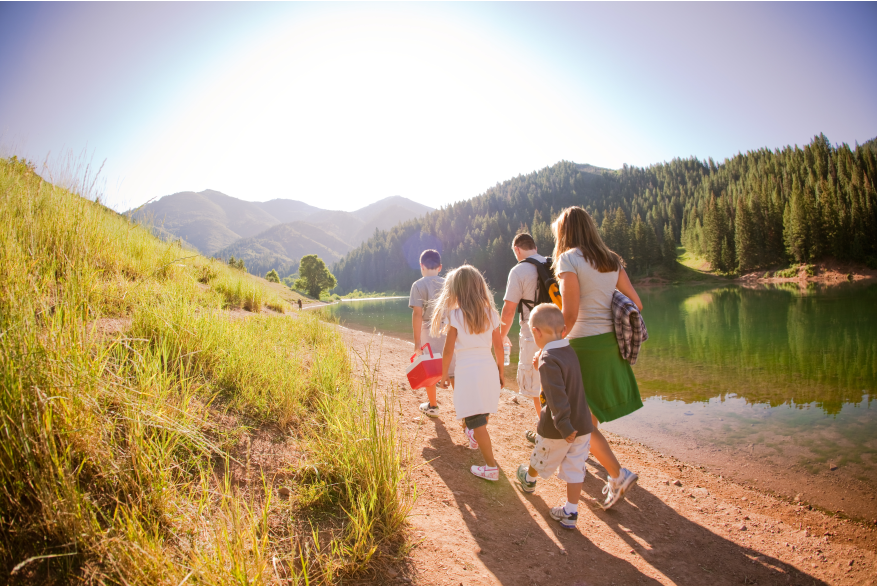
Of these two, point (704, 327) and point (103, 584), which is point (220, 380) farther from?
point (704, 327)

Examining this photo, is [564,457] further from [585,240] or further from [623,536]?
[585,240]

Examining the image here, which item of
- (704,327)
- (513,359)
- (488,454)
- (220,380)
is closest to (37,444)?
(220,380)

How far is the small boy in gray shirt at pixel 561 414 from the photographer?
284cm

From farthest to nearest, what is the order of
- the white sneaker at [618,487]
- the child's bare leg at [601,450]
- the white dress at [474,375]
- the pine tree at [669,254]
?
the pine tree at [669,254] → the white dress at [474,375] → the white sneaker at [618,487] → the child's bare leg at [601,450]

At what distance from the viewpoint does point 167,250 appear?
21.4 feet

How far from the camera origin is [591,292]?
3.30 metres

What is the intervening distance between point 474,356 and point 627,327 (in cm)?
139

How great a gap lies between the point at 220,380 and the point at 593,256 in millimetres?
3919

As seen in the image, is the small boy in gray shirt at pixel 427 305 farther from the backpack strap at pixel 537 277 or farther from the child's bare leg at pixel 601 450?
the child's bare leg at pixel 601 450

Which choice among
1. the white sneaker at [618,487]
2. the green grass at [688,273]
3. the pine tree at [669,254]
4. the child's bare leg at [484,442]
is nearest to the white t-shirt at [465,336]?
the child's bare leg at [484,442]

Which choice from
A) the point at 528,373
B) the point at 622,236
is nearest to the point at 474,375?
the point at 528,373

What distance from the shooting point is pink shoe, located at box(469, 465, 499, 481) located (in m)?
3.64

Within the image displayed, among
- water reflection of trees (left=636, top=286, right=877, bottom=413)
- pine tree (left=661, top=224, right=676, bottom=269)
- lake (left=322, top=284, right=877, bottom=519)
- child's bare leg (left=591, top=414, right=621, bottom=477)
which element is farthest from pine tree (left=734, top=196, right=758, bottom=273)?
child's bare leg (left=591, top=414, right=621, bottom=477)

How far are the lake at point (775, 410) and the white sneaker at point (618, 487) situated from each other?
2.33 meters
